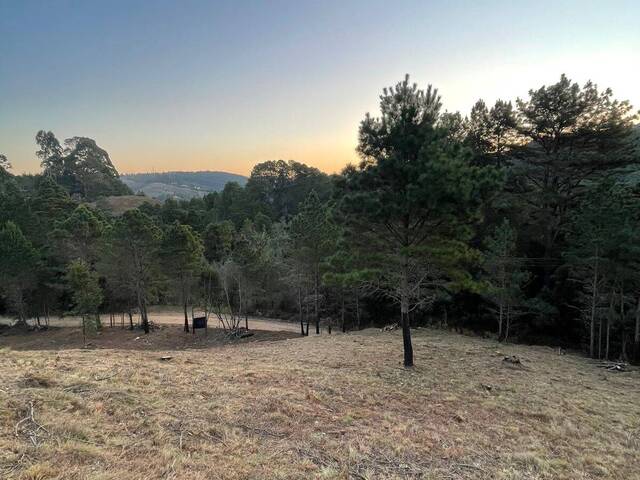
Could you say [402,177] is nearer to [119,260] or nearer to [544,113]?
[544,113]

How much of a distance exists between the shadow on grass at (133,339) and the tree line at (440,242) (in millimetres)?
2061

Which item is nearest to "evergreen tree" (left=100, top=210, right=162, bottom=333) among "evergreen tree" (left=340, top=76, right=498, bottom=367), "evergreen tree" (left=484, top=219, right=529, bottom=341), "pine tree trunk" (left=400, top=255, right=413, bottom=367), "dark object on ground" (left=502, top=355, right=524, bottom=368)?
"evergreen tree" (left=340, top=76, right=498, bottom=367)

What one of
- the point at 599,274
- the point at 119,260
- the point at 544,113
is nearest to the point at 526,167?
the point at 544,113

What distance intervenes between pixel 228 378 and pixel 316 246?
1442 cm

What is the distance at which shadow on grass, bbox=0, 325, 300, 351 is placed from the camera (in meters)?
23.2

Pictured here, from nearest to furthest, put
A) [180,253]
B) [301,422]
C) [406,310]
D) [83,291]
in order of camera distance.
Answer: [301,422], [406,310], [83,291], [180,253]

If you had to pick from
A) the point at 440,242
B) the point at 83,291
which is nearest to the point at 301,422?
the point at 440,242

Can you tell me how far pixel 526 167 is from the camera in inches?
898

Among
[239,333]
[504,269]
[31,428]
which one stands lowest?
[239,333]

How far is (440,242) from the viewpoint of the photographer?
10.7 m

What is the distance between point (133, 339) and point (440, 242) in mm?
23306

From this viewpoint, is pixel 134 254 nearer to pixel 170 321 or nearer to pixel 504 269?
pixel 170 321

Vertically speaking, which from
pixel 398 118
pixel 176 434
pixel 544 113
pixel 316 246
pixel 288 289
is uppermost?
pixel 544 113

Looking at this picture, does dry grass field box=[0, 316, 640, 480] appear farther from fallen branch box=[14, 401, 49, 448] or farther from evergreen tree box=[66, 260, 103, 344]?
evergreen tree box=[66, 260, 103, 344]
